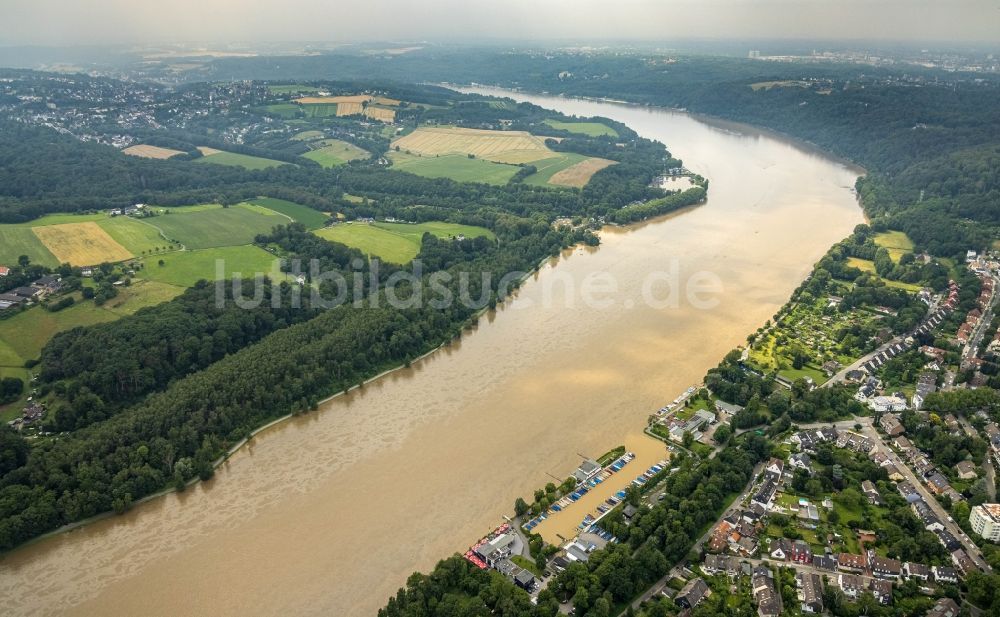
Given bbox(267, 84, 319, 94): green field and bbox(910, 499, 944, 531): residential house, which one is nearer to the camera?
bbox(910, 499, 944, 531): residential house

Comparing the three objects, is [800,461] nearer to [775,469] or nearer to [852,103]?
[775,469]

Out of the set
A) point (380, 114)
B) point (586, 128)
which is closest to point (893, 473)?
point (586, 128)

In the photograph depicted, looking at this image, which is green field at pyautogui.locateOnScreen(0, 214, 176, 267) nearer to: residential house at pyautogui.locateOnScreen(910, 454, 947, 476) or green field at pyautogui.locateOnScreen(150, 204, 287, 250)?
green field at pyautogui.locateOnScreen(150, 204, 287, 250)

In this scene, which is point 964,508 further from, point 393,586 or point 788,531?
point 393,586

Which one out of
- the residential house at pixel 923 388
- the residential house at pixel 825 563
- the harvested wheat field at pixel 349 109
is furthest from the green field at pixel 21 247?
the harvested wheat field at pixel 349 109

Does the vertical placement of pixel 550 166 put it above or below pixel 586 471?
above

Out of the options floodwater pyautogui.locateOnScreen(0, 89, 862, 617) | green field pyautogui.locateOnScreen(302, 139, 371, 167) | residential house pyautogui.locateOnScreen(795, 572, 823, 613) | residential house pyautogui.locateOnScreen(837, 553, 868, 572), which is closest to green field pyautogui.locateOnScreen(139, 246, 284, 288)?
floodwater pyautogui.locateOnScreen(0, 89, 862, 617)
